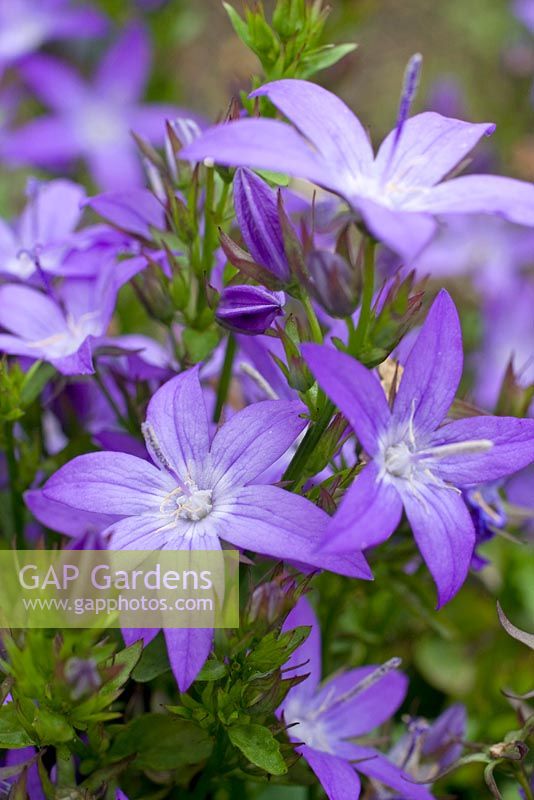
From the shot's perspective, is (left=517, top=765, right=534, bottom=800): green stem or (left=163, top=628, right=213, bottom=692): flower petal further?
(left=517, top=765, right=534, bottom=800): green stem

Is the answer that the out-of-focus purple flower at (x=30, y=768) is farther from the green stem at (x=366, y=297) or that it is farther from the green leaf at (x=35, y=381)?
the green stem at (x=366, y=297)

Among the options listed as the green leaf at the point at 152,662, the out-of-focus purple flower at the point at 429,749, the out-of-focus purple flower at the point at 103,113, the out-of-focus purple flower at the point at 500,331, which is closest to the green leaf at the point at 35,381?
the green leaf at the point at 152,662

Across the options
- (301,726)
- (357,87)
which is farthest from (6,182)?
(301,726)

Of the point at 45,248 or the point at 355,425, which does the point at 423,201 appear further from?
the point at 45,248

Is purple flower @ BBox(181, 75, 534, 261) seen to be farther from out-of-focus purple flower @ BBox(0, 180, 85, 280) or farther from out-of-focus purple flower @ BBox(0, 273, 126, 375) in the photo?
out-of-focus purple flower @ BBox(0, 180, 85, 280)

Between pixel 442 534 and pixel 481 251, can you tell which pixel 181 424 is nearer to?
pixel 442 534

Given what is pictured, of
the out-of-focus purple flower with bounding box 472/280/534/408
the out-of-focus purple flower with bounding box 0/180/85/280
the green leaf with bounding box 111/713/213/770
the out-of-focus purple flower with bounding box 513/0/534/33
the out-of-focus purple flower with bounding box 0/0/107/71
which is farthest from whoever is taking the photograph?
the out-of-focus purple flower with bounding box 513/0/534/33

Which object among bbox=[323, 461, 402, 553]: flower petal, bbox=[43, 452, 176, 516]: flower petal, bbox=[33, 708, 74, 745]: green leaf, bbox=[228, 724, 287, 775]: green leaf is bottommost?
bbox=[228, 724, 287, 775]: green leaf

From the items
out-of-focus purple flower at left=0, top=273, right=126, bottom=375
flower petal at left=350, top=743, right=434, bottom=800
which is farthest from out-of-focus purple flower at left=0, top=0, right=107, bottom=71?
flower petal at left=350, top=743, right=434, bottom=800

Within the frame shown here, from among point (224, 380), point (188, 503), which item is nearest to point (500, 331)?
point (224, 380)
